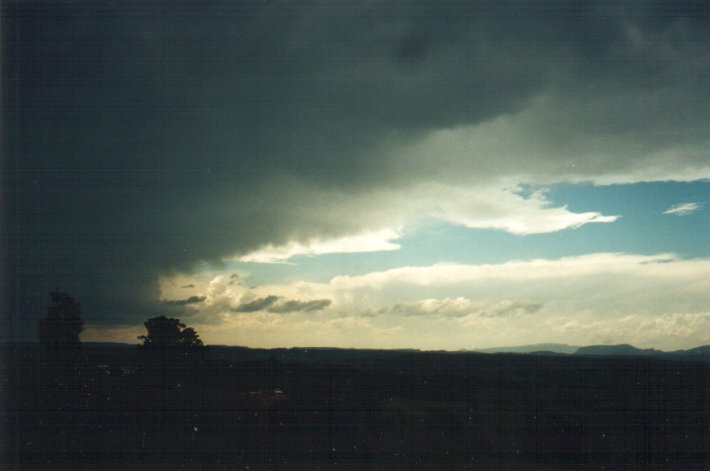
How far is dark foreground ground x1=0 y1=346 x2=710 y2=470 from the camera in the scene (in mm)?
4738

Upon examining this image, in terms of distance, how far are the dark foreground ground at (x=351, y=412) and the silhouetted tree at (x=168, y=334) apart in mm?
247

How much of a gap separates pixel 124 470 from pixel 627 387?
263 inches

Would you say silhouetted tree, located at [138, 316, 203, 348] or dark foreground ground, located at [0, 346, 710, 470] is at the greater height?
silhouetted tree, located at [138, 316, 203, 348]

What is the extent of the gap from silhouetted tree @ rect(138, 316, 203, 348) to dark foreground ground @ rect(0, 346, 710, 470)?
0.81 ft

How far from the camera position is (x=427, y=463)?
5.35 metres

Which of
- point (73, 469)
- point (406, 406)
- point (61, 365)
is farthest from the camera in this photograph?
point (406, 406)

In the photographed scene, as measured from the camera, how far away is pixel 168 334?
566cm

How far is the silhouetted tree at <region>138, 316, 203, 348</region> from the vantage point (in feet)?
18.4

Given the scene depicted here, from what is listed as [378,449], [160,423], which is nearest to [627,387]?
[378,449]

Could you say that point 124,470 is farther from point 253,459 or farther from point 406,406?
point 406,406

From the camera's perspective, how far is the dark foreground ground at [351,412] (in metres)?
4.74

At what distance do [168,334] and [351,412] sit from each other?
8.74 ft

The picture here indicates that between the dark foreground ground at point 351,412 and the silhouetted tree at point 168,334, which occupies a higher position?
the silhouetted tree at point 168,334

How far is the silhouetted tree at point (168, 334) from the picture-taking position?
560 centimetres
